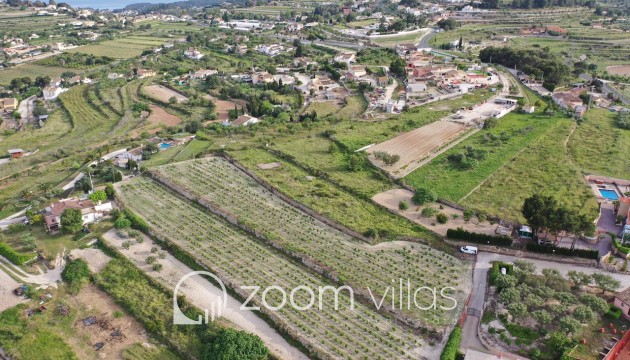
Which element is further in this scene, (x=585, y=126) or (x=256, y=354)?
(x=585, y=126)

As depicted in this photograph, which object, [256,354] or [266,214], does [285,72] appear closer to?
[266,214]

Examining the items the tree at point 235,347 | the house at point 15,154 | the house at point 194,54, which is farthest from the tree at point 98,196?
the house at point 194,54

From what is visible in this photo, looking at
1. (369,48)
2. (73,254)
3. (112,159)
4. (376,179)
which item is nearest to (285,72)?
(369,48)

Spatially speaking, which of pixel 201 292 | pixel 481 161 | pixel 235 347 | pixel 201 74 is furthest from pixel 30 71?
pixel 235 347

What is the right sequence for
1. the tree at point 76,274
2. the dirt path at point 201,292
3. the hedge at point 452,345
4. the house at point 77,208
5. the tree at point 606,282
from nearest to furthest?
the hedge at point 452,345
the dirt path at point 201,292
the tree at point 606,282
the tree at point 76,274
the house at point 77,208

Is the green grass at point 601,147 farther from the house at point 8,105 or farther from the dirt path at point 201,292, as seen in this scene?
the house at point 8,105

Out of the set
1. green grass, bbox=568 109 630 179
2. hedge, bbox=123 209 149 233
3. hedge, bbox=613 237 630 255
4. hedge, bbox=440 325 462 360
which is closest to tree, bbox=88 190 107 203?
hedge, bbox=123 209 149 233

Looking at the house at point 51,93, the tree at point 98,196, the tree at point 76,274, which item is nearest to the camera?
the tree at point 76,274
